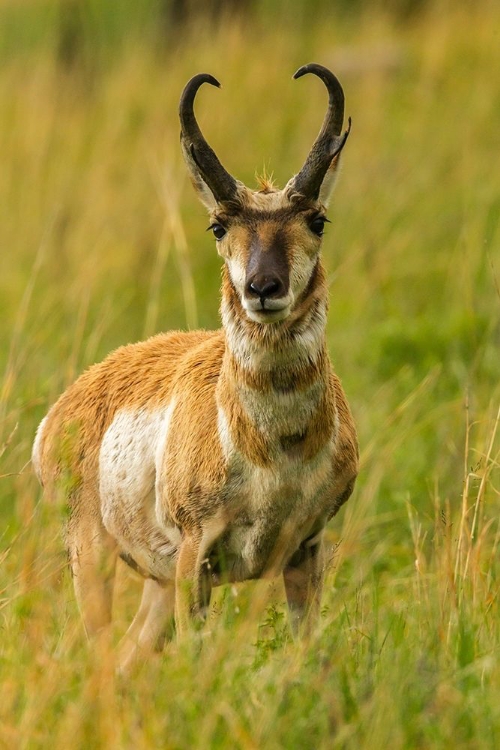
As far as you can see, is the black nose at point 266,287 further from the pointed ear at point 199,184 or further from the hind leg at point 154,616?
the hind leg at point 154,616

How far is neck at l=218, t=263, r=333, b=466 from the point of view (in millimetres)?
4828

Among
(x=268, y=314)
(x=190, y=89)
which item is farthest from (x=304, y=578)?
(x=190, y=89)

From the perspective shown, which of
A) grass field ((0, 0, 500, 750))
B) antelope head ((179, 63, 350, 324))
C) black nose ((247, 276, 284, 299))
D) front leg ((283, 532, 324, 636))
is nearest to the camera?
grass field ((0, 0, 500, 750))

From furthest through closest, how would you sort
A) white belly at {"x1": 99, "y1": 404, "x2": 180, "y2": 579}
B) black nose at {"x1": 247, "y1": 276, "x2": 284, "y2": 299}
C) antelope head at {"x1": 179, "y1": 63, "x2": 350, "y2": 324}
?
white belly at {"x1": 99, "y1": 404, "x2": 180, "y2": 579}, antelope head at {"x1": 179, "y1": 63, "x2": 350, "y2": 324}, black nose at {"x1": 247, "y1": 276, "x2": 284, "y2": 299}

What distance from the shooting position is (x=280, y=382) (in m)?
4.88

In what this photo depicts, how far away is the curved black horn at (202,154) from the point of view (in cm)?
495

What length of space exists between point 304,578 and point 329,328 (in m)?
4.92

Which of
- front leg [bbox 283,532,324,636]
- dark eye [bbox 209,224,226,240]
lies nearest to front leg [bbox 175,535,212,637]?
front leg [bbox 283,532,324,636]

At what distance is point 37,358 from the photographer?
26.2ft

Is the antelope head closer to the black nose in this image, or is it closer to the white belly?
the black nose

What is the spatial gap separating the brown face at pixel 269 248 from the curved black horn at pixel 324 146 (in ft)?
0.24

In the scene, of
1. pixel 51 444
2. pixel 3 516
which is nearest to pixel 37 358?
pixel 3 516

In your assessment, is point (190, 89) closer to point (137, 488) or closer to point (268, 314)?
point (268, 314)

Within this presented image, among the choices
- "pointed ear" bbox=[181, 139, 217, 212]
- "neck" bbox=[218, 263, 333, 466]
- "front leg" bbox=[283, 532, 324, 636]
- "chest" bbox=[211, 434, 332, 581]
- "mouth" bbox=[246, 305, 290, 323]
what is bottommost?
"front leg" bbox=[283, 532, 324, 636]
